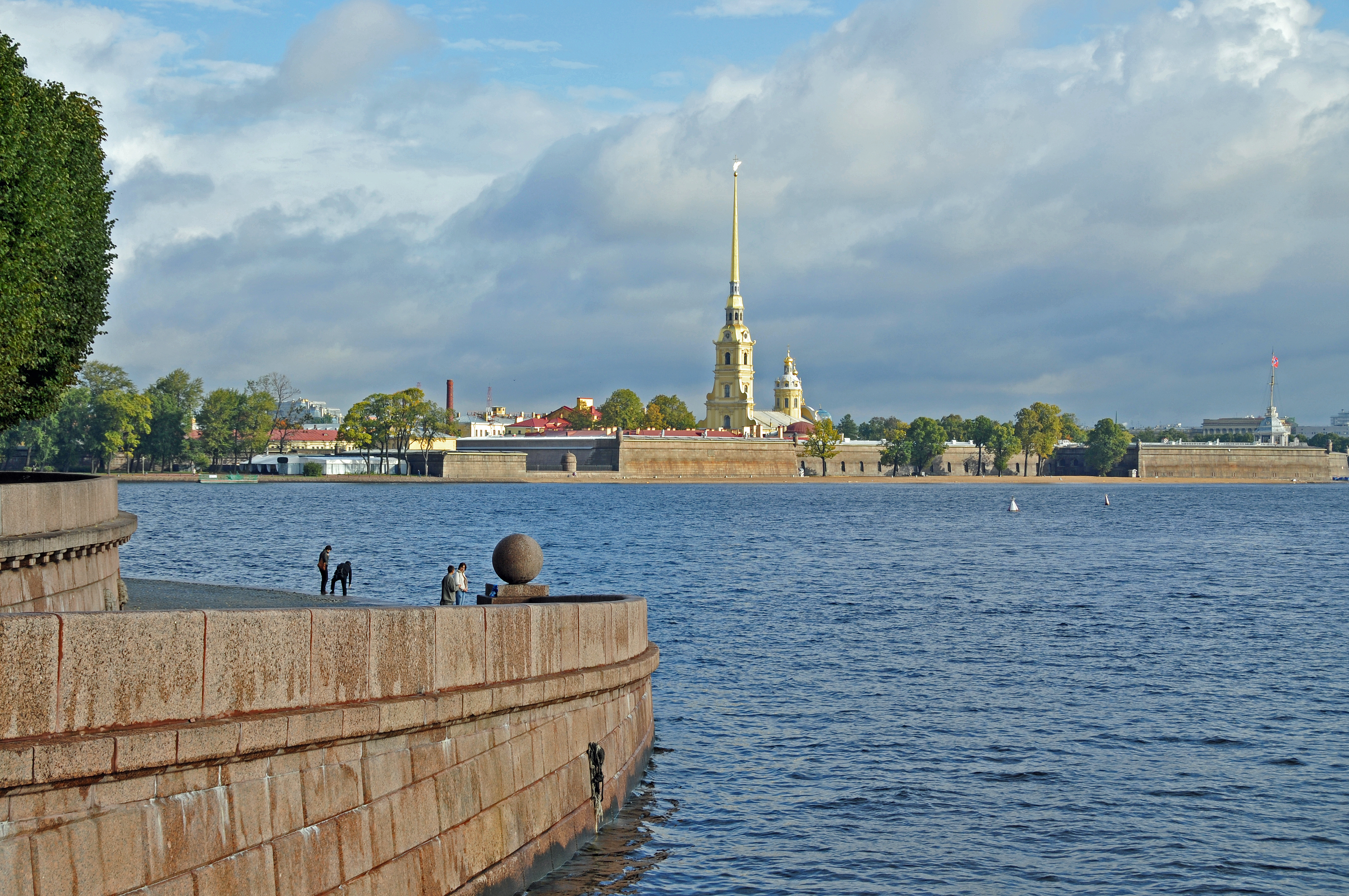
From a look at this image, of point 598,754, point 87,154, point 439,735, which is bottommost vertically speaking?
point 598,754

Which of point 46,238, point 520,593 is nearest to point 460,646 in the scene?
point 520,593

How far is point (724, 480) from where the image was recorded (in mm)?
158750

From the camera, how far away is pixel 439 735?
944 centimetres

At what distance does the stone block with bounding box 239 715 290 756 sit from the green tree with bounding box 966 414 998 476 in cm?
17821

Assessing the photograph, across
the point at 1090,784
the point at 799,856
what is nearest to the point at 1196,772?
the point at 1090,784

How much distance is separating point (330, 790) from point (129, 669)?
1579mm

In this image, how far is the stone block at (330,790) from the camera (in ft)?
26.1

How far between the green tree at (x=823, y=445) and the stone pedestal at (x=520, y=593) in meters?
154

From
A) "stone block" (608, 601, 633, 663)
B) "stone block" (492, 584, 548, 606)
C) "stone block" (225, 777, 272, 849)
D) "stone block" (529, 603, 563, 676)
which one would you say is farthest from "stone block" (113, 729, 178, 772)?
"stone block" (492, 584, 548, 606)

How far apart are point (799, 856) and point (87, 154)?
1667cm

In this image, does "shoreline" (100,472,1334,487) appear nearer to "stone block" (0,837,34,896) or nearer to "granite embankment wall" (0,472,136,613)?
"granite embankment wall" (0,472,136,613)

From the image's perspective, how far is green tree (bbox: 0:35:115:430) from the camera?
17.5 meters

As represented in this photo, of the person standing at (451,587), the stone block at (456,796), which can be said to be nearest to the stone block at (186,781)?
the stone block at (456,796)

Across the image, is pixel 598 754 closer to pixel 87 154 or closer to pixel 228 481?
pixel 87 154
